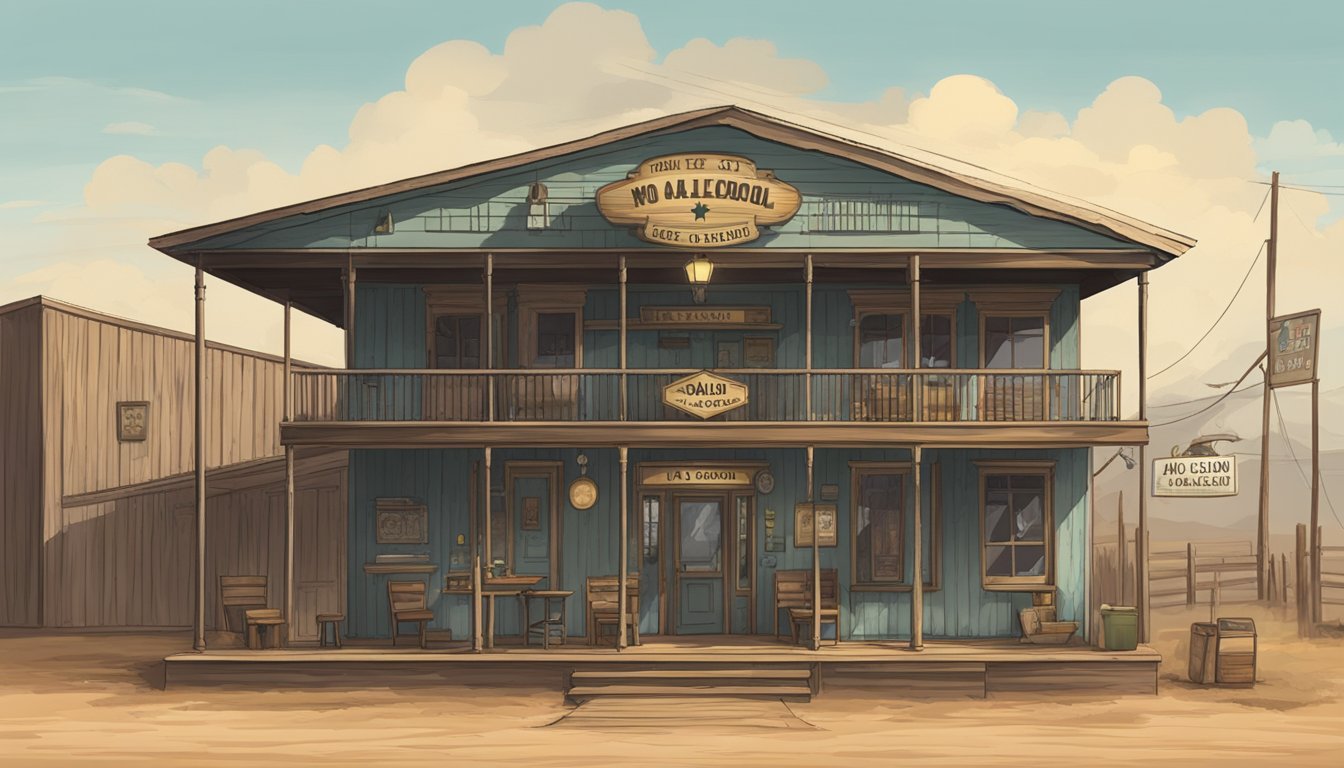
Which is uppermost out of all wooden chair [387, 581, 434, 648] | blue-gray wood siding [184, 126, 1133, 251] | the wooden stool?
blue-gray wood siding [184, 126, 1133, 251]

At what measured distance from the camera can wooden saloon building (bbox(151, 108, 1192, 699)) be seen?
64.7ft

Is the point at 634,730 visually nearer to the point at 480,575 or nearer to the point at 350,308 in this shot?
the point at 480,575

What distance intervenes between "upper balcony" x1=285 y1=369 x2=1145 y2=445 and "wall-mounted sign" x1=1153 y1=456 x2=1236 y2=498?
1096 millimetres

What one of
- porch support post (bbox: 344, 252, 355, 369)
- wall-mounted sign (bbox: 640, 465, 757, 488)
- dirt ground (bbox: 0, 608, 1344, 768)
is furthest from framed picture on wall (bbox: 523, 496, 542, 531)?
porch support post (bbox: 344, 252, 355, 369)

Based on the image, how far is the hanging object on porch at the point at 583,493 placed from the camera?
68.6ft

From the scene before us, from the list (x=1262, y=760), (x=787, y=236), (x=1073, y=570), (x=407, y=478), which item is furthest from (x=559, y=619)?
(x=1262, y=760)

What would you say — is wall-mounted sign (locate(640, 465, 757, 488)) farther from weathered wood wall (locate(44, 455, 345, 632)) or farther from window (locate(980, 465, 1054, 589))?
weathered wood wall (locate(44, 455, 345, 632))

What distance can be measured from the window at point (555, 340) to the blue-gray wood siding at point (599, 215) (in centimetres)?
164

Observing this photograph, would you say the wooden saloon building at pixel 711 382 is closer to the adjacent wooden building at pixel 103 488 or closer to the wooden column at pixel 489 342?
the wooden column at pixel 489 342

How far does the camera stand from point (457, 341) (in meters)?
21.6

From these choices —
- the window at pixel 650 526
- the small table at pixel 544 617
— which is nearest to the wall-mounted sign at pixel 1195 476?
the window at pixel 650 526

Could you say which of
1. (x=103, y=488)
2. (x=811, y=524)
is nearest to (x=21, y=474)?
(x=103, y=488)

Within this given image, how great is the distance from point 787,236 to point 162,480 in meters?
12.7

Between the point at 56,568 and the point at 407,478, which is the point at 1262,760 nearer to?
the point at 407,478
